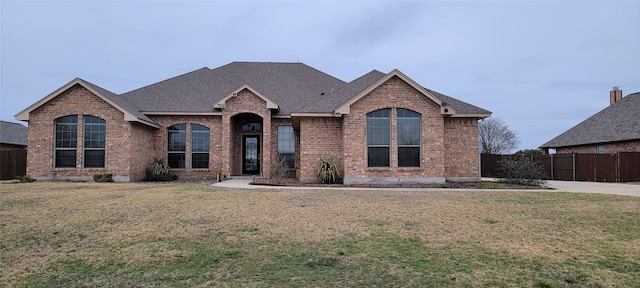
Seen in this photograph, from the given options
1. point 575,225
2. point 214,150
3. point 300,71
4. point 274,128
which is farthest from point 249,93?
point 575,225

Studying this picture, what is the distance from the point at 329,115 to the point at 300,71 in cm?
973

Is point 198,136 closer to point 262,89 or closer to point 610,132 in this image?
point 262,89

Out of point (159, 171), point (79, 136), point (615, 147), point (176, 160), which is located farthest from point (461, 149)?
point (79, 136)

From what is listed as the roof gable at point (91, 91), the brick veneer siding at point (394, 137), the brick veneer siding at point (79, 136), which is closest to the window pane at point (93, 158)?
the brick veneer siding at point (79, 136)

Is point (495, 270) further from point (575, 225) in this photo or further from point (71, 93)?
point (71, 93)

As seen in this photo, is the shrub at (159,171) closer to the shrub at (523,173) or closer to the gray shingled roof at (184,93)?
the gray shingled roof at (184,93)

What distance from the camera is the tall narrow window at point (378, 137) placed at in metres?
16.1

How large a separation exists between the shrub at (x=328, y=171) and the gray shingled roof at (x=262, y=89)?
243cm

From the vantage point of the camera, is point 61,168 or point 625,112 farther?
point 625,112

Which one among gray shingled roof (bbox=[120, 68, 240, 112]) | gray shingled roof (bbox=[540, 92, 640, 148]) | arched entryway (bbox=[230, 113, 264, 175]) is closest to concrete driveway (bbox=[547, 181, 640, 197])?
gray shingled roof (bbox=[540, 92, 640, 148])

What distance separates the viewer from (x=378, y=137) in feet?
52.8

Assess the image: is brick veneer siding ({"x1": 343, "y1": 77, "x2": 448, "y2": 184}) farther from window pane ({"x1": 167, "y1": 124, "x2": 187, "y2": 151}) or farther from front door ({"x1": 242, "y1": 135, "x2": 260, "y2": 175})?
window pane ({"x1": 167, "y1": 124, "x2": 187, "y2": 151})

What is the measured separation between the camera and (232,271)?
4.33 metres

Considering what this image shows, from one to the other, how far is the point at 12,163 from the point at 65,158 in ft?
14.7
